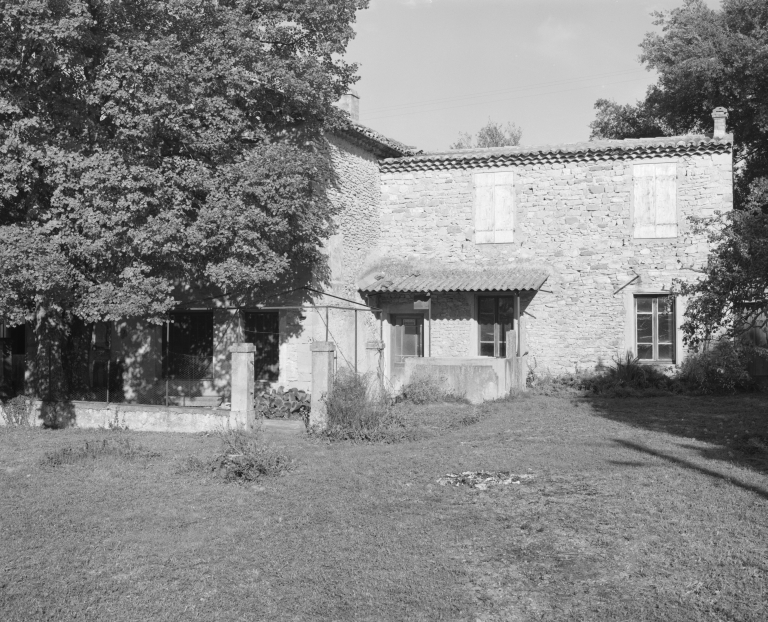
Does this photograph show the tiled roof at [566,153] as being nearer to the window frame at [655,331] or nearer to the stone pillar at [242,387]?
the window frame at [655,331]

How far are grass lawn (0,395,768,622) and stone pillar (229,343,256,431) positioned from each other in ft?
5.30

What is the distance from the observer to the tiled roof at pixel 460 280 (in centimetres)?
1977

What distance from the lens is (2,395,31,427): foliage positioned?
15.6m

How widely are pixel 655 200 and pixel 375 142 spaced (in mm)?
6994

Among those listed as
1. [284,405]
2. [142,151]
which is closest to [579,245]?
[284,405]

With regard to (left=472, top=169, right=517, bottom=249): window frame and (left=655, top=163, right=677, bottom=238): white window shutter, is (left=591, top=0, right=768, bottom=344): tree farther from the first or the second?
(left=472, top=169, right=517, bottom=249): window frame

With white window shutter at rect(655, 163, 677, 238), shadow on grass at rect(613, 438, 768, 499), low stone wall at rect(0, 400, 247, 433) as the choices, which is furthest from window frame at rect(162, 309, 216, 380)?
white window shutter at rect(655, 163, 677, 238)

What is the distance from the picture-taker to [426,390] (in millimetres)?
17359

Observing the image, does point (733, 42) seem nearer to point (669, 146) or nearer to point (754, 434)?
point (669, 146)

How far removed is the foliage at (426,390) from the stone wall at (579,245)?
10.6 ft

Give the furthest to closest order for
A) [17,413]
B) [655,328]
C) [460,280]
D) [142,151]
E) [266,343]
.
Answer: [460,280], [655,328], [266,343], [17,413], [142,151]

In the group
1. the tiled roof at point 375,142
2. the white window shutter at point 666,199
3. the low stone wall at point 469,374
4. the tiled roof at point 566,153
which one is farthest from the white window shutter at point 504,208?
the low stone wall at point 469,374

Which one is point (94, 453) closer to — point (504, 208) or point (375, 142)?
point (375, 142)

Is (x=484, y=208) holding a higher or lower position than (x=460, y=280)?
higher
